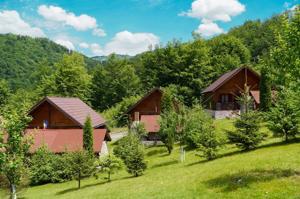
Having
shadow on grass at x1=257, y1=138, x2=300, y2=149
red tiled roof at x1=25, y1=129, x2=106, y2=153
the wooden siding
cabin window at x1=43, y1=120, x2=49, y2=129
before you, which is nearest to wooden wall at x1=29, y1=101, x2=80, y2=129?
cabin window at x1=43, y1=120, x2=49, y2=129

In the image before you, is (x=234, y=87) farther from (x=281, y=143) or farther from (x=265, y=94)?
(x=281, y=143)

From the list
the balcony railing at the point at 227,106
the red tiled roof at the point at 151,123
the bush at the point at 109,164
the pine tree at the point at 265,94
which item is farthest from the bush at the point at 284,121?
the balcony railing at the point at 227,106

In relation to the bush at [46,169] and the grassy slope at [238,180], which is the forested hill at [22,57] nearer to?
the bush at [46,169]

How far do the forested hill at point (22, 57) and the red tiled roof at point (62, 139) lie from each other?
320 ft

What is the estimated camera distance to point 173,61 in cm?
7788

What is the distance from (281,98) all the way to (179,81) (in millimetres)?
49277

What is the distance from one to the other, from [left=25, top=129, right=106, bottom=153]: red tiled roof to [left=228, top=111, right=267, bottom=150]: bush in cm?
1463

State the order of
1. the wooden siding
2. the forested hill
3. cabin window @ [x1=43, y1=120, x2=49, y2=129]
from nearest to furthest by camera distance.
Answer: cabin window @ [x1=43, y1=120, x2=49, y2=129]
the wooden siding
the forested hill

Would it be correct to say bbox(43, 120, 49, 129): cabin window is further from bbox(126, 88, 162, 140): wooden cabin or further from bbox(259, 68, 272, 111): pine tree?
bbox(259, 68, 272, 111): pine tree

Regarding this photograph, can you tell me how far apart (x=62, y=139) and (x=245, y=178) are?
23705mm

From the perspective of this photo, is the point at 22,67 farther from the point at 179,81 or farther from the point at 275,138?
the point at 275,138

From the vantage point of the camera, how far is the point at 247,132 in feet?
88.0

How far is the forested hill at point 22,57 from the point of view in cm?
15012

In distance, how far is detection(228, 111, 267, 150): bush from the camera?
1038 inches
